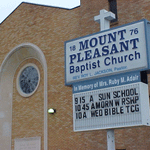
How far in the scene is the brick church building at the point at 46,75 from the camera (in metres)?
16.2

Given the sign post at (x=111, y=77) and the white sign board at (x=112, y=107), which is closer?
the white sign board at (x=112, y=107)

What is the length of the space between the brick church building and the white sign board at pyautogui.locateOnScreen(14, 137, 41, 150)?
2.8 inches

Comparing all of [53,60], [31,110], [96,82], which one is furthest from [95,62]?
[31,110]

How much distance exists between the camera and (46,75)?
19.2 meters

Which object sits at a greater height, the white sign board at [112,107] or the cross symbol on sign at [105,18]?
the cross symbol on sign at [105,18]

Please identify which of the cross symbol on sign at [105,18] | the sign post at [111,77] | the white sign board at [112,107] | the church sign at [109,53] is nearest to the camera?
the white sign board at [112,107]

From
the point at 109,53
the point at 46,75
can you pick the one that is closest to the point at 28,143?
the point at 46,75

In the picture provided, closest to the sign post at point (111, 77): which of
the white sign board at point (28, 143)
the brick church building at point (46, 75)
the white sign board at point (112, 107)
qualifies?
the white sign board at point (112, 107)

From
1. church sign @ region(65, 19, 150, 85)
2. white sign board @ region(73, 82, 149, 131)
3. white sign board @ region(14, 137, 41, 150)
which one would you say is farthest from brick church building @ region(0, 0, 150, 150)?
church sign @ region(65, 19, 150, 85)

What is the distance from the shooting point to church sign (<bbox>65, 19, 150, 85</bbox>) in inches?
421

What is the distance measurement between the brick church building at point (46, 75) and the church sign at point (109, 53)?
4421mm

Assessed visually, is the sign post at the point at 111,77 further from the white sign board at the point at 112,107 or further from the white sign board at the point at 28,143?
the white sign board at the point at 28,143

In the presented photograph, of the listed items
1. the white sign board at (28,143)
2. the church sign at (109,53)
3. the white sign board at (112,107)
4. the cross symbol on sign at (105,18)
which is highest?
the cross symbol on sign at (105,18)

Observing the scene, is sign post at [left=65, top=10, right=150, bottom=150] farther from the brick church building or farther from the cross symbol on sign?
the brick church building
